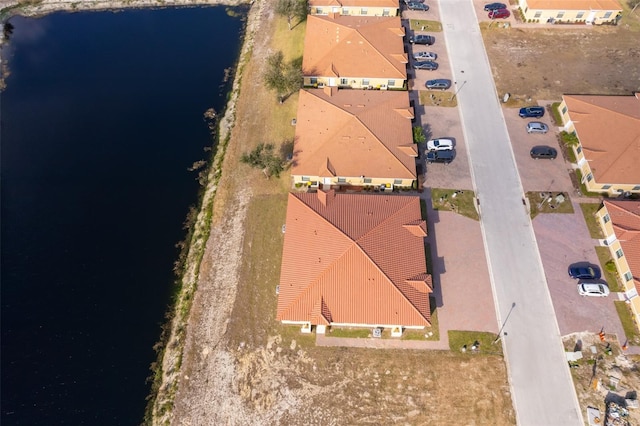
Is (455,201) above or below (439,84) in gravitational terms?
below

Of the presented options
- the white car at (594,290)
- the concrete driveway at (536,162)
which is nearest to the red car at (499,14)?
the concrete driveway at (536,162)

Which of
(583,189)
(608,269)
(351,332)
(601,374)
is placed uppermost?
(583,189)

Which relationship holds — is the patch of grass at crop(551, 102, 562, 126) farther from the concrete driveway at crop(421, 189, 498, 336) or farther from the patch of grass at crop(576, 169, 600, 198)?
the concrete driveway at crop(421, 189, 498, 336)

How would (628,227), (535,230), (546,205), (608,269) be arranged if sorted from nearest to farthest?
(628,227)
(608,269)
(535,230)
(546,205)

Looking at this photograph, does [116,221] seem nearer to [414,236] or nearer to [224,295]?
[224,295]

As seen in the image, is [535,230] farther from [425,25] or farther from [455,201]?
[425,25]

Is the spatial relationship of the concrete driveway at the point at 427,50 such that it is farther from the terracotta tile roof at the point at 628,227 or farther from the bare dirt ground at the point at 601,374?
the bare dirt ground at the point at 601,374

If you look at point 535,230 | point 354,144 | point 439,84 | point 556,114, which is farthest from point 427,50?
point 535,230
